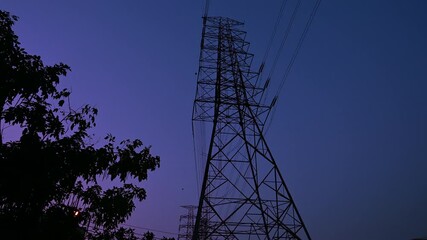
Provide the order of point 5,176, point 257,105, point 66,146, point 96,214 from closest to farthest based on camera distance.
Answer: point 5,176 → point 66,146 → point 96,214 → point 257,105

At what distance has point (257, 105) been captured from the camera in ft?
60.3

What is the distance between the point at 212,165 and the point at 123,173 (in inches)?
436

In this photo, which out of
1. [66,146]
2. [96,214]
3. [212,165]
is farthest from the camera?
[212,165]

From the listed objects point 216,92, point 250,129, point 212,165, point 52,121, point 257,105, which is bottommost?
point 52,121

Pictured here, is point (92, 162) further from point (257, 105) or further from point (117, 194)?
point (257, 105)

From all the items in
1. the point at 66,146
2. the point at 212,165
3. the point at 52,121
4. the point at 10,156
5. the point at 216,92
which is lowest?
the point at 10,156

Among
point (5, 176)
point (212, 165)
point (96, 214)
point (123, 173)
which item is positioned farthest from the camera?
point (212, 165)

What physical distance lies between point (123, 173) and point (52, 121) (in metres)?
1.47

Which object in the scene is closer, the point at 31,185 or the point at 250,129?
the point at 31,185

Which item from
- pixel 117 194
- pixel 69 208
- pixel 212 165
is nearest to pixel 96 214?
pixel 117 194

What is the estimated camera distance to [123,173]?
574cm

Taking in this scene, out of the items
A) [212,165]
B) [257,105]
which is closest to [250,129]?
[257,105]

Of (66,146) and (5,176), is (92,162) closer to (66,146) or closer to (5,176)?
(66,146)

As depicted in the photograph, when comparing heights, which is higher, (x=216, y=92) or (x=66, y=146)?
(x=216, y=92)
